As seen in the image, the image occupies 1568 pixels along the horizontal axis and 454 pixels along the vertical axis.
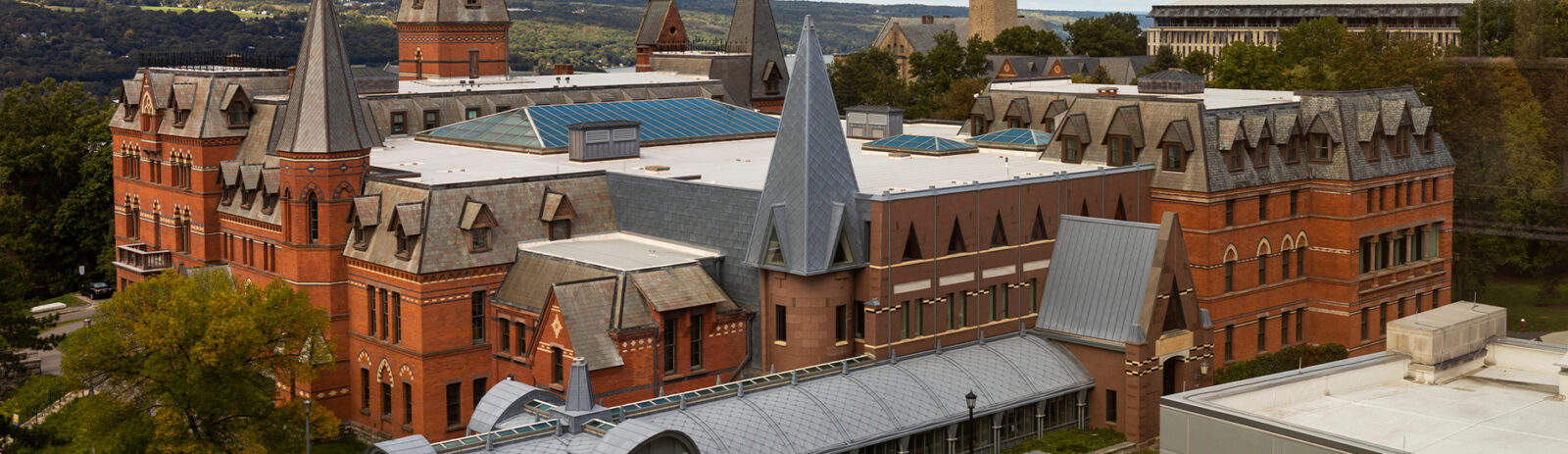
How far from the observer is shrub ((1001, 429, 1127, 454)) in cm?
5856

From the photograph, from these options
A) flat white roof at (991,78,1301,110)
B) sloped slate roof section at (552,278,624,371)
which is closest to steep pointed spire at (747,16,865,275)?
sloped slate roof section at (552,278,624,371)

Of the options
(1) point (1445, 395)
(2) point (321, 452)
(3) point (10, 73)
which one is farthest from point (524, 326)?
(3) point (10, 73)

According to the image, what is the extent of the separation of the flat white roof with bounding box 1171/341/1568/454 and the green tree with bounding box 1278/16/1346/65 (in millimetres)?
83302

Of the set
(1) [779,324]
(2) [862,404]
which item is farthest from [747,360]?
(2) [862,404]

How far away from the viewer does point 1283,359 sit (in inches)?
2813

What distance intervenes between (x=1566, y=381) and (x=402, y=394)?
4093 centimetres

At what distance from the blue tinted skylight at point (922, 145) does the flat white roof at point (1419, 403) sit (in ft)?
108

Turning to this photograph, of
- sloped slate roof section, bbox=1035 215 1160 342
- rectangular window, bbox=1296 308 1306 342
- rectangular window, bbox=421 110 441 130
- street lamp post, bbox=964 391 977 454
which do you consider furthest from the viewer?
rectangular window, bbox=421 110 441 130

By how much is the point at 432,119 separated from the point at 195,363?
33.6 m

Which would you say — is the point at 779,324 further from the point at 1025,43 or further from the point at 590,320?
the point at 1025,43

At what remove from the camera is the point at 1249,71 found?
11494 centimetres

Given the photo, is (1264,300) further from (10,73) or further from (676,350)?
(10,73)

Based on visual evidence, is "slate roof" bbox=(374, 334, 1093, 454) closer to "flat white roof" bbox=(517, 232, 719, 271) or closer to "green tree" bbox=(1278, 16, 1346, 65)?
"flat white roof" bbox=(517, 232, 719, 271)

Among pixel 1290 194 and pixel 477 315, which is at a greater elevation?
pixel 1290 194
